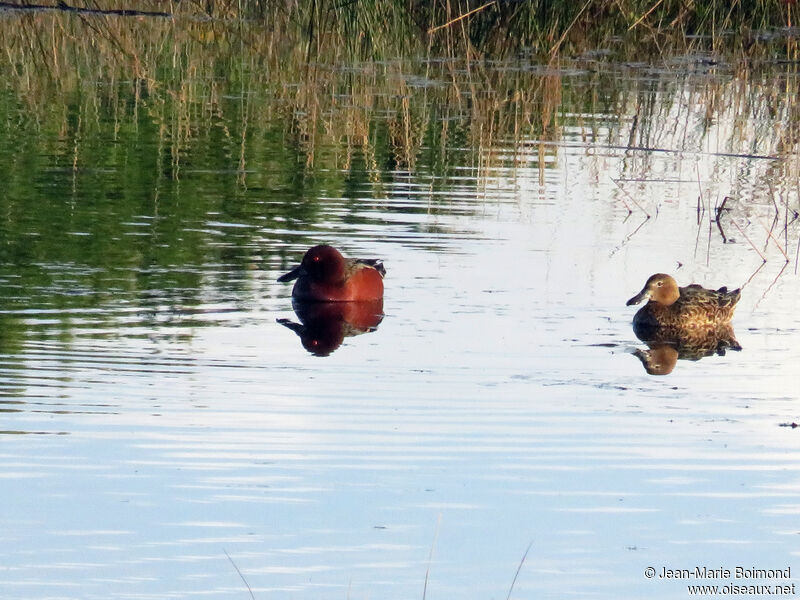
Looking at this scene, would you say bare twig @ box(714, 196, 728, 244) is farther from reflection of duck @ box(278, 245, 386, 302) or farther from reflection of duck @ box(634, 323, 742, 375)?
reflection of duck @ box(278, 245, 386, 302)

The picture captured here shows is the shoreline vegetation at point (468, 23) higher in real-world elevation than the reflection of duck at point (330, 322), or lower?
higher

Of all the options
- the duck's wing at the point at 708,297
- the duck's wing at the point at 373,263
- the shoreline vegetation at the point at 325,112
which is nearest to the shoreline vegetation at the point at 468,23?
the shoreline vegetation at the point at 325,112

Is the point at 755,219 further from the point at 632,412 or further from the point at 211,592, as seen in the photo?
the point at 211,592

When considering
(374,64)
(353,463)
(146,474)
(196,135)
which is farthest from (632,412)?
(374,64)

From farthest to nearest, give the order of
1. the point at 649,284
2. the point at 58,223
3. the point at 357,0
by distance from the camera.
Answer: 1. the point at 357,0
2. the point at 58,223
3. the point at 649,284

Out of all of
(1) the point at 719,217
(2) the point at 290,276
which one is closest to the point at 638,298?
(2) the point at 290,276

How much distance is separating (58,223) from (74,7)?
12.1 meters

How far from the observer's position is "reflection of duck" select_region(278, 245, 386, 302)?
10.7m

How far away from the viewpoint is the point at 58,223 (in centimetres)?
1203

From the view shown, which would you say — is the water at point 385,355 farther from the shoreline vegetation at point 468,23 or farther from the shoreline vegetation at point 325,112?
the shoreline vegetation at point 468,23

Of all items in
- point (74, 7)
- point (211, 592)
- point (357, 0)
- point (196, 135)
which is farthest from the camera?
point (74, 7)

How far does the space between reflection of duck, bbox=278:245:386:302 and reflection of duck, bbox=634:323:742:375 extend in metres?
1.65

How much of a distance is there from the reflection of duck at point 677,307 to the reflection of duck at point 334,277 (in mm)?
1573

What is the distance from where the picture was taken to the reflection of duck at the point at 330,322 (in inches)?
380
